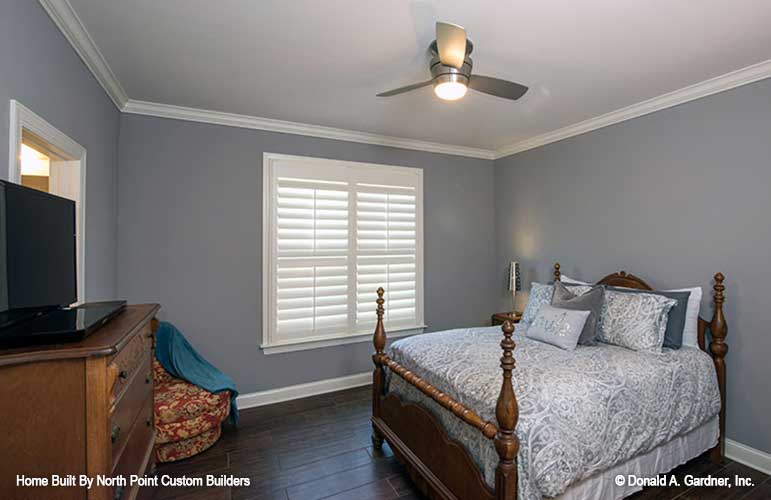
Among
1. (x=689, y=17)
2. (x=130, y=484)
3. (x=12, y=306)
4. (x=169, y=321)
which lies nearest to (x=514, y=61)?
(x=689, y=17)

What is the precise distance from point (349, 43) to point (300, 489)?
2.73 metres

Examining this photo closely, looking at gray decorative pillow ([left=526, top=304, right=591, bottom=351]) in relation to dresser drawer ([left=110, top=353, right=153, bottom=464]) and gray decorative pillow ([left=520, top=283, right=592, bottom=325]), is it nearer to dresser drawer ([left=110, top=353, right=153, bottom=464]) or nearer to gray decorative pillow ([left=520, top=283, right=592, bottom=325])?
gray decorative pillow ([left=520, top=283, right=592, bottom=325])

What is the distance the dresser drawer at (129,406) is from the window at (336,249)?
5.34 ft

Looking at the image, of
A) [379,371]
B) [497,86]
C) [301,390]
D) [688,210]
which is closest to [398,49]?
[497,86]

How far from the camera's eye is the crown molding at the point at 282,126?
10.3 feet

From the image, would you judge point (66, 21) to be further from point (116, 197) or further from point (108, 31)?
point (116, 197)

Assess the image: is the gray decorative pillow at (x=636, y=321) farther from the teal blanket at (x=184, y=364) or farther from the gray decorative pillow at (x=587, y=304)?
the teal blanket at (x=184, y=364)

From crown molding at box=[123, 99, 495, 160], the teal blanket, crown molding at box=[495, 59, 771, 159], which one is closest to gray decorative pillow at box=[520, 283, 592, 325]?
crown molding at box=[495, 59, 771, 159]

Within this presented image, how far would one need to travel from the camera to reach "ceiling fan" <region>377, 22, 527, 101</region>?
1.81 meters

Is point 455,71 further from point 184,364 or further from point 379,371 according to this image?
point 184,364

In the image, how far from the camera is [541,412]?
174 centimetres

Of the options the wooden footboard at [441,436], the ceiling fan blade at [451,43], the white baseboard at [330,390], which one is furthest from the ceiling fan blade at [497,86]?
the white baseboard at [330,390]

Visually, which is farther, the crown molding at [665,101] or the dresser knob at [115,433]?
the crown molding at [665,101]

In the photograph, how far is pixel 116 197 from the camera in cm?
304
